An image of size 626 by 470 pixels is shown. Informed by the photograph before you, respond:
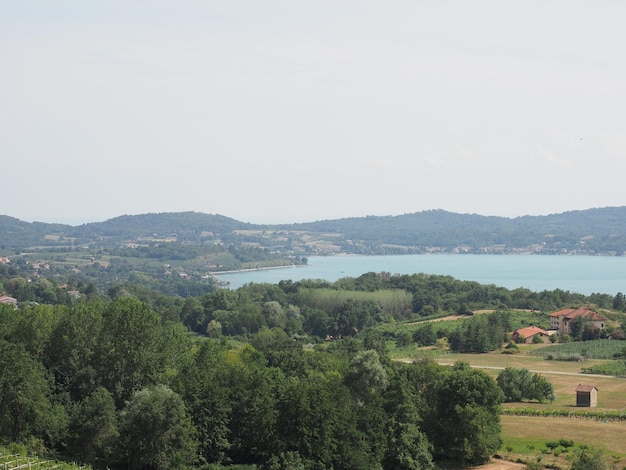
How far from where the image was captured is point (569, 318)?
64250mm

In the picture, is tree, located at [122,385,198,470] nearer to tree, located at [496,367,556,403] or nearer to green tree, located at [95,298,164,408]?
green tree, located at [95,298,164,408]

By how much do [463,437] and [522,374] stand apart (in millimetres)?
13513

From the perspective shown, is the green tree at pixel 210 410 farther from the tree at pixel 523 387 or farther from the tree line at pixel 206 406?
the tree at pixel 523 387

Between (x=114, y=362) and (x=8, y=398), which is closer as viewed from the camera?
(x=8, y=398)

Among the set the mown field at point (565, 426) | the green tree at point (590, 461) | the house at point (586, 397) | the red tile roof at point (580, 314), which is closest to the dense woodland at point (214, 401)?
the mown field at point (565, 426)

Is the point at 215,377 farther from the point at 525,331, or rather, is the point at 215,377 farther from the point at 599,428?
the point at 525,331

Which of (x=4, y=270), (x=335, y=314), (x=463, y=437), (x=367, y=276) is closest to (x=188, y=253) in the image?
(x=4, y=270)

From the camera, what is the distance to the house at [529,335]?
6122 cm

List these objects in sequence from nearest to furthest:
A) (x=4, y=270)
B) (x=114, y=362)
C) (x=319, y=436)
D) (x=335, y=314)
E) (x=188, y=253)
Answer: (x=319, y=436) → (x=114, y=362) → (x=335, y=314) → (x=4, y=270) → (x=188, y=253)

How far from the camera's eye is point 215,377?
30109mm

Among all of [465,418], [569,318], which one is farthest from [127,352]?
[569,318]

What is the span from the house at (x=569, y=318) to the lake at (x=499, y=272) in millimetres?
50895

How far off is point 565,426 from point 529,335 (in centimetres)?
2823

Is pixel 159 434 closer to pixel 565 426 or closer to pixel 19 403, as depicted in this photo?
pixel 19 403
